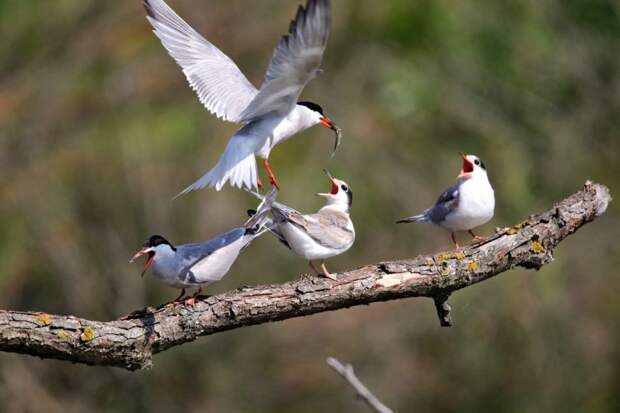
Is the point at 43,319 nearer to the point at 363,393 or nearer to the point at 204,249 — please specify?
the point at 204,249

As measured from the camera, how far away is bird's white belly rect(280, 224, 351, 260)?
496 centimetres

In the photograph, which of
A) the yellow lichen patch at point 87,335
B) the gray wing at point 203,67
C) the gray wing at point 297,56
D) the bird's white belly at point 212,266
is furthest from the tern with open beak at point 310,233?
the yellow lichen patch at point 87,335

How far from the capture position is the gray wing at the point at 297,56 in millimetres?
4305

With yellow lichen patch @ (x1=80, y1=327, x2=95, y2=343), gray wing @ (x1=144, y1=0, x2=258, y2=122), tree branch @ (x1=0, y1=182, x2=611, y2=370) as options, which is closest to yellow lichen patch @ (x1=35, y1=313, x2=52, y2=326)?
tree branch @ (x1=0, y1=182, x2=611, y2=370)

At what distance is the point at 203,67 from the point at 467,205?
5.18ft

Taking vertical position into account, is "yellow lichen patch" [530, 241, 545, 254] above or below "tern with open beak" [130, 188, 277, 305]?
below

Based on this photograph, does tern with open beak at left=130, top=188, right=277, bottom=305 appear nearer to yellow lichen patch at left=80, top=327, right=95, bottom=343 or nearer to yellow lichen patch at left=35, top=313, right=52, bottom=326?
yellow lichen patch at left=80, top=327, right=95, bottom=343

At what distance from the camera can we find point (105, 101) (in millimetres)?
10289

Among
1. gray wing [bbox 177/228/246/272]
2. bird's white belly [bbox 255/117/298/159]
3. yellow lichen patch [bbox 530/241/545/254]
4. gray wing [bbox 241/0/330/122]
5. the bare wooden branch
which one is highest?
gray wing [bbox 241/0/330/122]

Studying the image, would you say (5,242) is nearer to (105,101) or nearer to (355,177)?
(105,101)

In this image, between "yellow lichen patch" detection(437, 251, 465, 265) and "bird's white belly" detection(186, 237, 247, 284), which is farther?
"bird's white belly" detection(186, 237, 247, 284)

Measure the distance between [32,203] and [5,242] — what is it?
2.10 ft

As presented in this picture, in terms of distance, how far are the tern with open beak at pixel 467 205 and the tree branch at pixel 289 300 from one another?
0.66 m

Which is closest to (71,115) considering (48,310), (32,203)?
(32,203)
